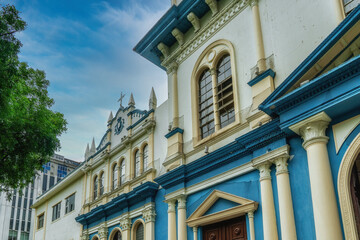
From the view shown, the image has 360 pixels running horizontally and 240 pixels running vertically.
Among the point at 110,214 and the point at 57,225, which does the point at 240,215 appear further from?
the point at 57,225

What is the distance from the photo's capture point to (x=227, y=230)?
11.7m

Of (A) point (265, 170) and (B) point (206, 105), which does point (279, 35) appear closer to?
(B) point (206, 105)

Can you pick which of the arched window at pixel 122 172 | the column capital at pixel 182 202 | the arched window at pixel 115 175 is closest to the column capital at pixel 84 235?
the arched window at pixel 115 175

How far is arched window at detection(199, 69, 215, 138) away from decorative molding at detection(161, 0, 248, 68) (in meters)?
1.21

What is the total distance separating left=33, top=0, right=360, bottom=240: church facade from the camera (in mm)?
9094

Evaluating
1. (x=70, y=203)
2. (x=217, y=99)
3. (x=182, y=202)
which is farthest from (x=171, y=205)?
(x=70, y=203)

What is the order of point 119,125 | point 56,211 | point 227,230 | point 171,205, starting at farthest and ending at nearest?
point 56,211
point 119,125
point 171,205
point 227,230

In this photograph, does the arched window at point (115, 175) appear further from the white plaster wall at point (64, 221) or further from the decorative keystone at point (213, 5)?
the decorative keystone at point (213, 5)

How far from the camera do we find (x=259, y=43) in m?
12.4

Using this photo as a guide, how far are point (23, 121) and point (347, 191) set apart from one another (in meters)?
9.46

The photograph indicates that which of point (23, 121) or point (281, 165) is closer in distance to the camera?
point (281, 165)

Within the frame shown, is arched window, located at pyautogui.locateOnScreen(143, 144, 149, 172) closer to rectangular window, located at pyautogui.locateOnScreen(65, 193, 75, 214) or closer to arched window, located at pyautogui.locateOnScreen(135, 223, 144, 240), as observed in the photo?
arched window, located at pyautogui.locateOnScreen(135, 223, 144, 240)

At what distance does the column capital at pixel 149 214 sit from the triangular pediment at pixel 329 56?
687 cm

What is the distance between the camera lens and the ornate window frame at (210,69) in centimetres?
1283
